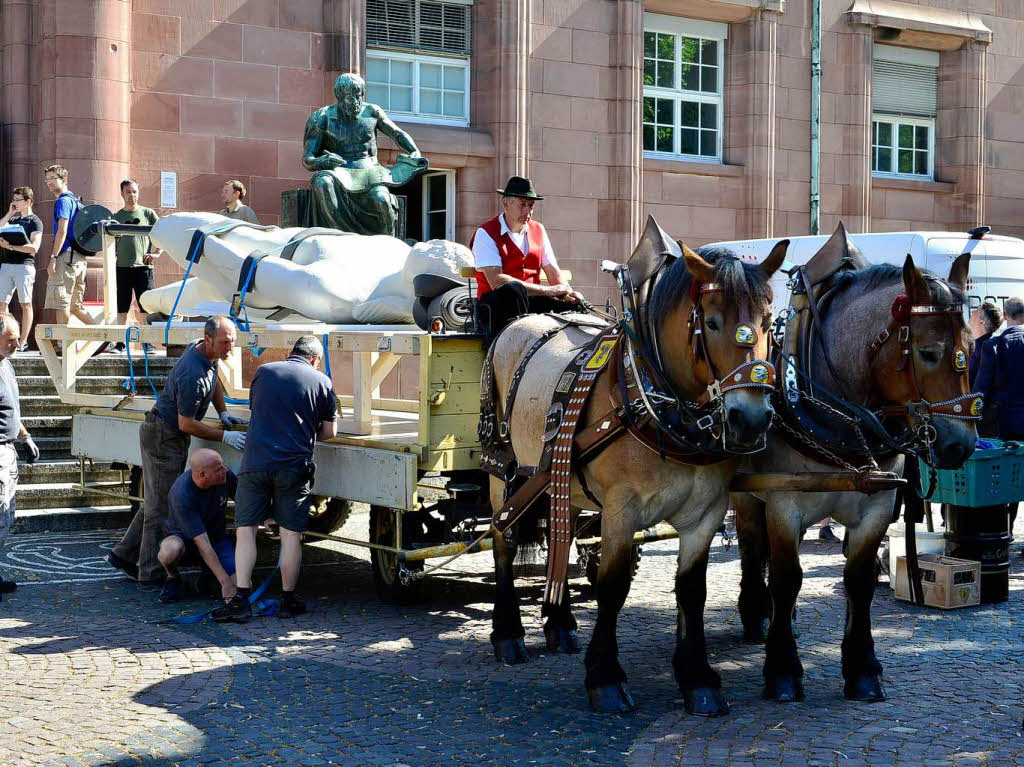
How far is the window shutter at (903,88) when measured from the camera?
2166cm

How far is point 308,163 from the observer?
39.6 ft

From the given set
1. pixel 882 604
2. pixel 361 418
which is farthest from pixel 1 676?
pixel 882 604

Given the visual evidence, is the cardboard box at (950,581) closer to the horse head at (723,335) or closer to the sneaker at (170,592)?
the horse head at (723,335)

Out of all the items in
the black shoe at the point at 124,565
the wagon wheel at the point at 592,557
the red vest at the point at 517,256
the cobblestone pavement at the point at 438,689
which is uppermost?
the red vest at the point at 517,256

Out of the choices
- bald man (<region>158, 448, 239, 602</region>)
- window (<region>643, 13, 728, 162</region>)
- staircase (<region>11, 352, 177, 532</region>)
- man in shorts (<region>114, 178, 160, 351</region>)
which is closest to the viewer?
bald man (<region>158, 448, 239, 602</region>)

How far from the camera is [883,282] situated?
5.52m

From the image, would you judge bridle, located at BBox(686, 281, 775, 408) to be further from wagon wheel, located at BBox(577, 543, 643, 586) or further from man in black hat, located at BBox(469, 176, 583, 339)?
wagon wheel, located at BBox(577, 543, 643, 586)

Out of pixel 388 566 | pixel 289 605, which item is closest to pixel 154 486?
pixel 289 605

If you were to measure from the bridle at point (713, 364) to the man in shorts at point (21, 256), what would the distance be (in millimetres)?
9132

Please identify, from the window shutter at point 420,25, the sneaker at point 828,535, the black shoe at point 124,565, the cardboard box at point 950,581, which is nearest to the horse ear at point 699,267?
the cardboard box at point 950,581

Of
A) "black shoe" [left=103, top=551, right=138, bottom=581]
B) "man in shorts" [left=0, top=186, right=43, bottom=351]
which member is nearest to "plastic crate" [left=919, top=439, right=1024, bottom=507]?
"black shoe" [left=103, top=551, right=138, bottom=581]

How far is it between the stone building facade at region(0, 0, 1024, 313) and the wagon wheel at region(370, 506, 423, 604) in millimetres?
8569

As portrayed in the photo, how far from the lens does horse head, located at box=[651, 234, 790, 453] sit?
4.80 metres

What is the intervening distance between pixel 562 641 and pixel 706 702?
4.37ft
